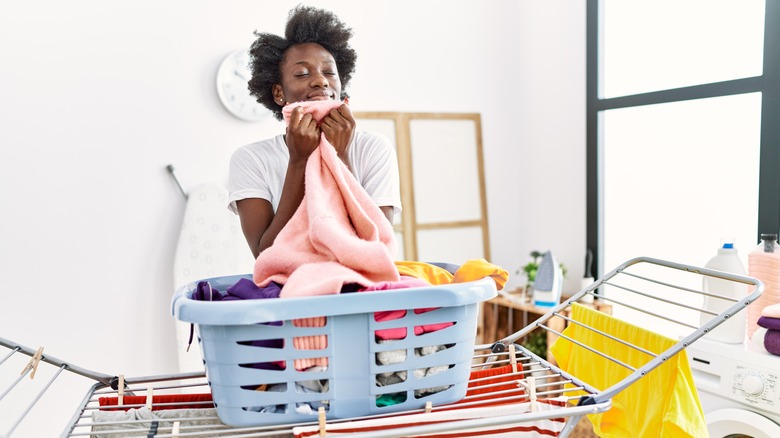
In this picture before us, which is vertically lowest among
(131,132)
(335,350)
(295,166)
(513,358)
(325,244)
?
(513,358)

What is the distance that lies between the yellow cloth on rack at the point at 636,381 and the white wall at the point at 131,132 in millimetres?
1683

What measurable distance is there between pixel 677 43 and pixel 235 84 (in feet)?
5.68

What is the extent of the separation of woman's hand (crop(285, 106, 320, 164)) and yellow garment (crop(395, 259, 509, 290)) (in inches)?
9.5

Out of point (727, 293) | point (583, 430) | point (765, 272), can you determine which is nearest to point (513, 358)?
point (727, 293)

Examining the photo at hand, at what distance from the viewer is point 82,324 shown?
235 centimetres

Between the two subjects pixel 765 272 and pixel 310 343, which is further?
pixel 765 272

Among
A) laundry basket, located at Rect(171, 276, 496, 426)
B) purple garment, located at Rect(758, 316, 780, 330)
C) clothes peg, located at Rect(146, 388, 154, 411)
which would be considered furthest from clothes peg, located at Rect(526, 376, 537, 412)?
purple garment, located at Rect(758, 316, 780, 330)

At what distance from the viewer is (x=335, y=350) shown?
0.81m

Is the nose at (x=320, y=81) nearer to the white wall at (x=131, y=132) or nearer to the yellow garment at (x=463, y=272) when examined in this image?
the yellow garment at (x=463, y=272)

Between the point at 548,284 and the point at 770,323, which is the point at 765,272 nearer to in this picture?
the point at 770,323

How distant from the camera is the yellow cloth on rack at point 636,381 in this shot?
0.98 metres

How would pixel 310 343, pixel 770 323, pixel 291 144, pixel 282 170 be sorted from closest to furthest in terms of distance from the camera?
pixel 310 343 → pixel 291 144 → pixel 282 170 → pixel 770 323

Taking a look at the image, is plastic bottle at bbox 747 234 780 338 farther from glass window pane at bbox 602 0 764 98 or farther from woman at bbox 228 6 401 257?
woman at bbox 228 6 401 257

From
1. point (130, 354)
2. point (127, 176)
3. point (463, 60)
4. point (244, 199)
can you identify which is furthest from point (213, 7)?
point (244, 199)
